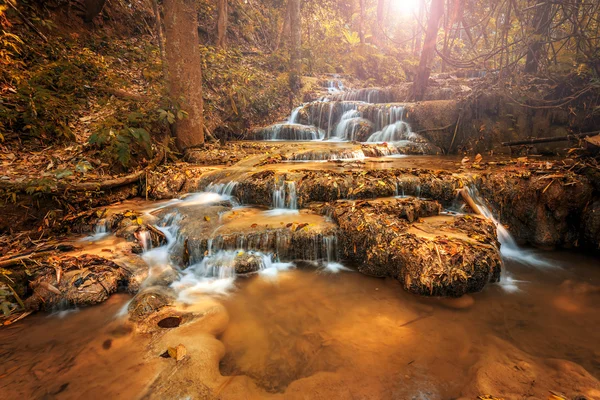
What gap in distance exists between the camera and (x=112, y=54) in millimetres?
8688

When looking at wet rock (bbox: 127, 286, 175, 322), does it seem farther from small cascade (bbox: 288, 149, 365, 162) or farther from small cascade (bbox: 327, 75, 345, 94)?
small cascade (bbox: 327, 75, 345, 94)

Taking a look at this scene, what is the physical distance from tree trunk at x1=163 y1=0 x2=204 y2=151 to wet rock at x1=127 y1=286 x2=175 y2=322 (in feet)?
15.5

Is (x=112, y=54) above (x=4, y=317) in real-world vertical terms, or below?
above

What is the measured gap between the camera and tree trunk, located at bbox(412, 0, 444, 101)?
9305 millimetres

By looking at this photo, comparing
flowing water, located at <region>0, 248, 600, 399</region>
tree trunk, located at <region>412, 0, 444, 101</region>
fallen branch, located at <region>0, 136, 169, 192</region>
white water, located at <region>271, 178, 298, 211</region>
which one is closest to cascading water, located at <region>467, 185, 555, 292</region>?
flowing water, located at <region>0, 248, 600, 399</region>

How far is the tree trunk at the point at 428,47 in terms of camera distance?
30.5 feet

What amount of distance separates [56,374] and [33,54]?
7607 millimetres

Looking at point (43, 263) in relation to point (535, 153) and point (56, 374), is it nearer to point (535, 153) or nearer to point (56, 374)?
point (56, 374)

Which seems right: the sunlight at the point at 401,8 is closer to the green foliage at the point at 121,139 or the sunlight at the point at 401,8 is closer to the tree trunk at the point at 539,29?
the tree trunk at the point at 539,29

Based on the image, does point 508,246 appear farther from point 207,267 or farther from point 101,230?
point 101,230

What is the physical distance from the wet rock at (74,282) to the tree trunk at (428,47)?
35.2ft

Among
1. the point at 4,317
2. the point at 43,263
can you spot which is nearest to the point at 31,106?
the point at 43,263

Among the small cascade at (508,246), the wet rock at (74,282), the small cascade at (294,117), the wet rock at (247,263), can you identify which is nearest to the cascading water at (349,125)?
the small cascade at (294,117)

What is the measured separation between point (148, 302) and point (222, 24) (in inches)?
533
